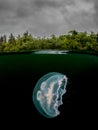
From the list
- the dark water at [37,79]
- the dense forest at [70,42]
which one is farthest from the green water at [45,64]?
the dense forest at [70,42]

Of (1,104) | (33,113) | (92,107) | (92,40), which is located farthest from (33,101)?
(92,40)

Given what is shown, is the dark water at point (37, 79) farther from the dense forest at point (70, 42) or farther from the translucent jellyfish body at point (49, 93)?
the dense forest at point (70, 42)

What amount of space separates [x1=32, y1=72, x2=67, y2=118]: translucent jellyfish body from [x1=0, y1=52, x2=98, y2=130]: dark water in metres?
0.03

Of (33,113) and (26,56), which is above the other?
(26,56)

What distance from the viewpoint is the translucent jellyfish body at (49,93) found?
2441 millimetres

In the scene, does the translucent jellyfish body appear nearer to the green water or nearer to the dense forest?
the green water

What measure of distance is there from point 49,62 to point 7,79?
1.14 ft

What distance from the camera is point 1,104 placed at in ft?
8.30

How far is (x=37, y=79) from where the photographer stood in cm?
251

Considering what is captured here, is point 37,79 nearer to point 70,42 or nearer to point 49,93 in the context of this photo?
point 49,93

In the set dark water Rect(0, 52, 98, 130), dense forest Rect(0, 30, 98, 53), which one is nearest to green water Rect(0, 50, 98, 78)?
dark water Rect(0, 52, 98, 130)

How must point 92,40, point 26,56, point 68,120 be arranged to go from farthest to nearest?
Result: point 92,40 < point 26,56 < point 68,120

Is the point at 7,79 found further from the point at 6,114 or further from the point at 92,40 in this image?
the point at 92,40

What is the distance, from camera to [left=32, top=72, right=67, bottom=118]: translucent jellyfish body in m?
2.44
